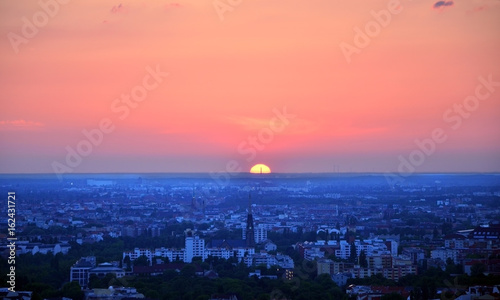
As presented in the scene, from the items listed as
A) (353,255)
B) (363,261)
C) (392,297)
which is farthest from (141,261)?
(392,297)

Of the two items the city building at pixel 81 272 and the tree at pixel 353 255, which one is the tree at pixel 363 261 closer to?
the tree at pixel 353 255

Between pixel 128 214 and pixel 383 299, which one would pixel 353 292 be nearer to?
pixel 383 299

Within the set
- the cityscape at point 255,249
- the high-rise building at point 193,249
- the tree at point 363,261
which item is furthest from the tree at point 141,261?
the tree at point 363,261

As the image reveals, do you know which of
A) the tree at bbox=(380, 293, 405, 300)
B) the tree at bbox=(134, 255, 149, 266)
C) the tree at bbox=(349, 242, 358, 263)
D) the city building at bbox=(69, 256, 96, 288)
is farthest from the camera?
the tree at bbox=(349, 242, 358, 263)

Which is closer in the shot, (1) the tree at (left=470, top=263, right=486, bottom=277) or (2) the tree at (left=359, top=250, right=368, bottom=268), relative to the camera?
(1) the tree at (left=470, top=263, right=486, bottom=277)

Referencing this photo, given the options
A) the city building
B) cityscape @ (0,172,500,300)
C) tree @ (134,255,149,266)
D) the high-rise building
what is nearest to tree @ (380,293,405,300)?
cityscape @ (0,172,500,300)

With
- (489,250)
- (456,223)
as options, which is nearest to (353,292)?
(489,250)

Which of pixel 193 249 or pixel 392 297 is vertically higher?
pixel 193 249

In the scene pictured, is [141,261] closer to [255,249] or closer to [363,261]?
[363,261]

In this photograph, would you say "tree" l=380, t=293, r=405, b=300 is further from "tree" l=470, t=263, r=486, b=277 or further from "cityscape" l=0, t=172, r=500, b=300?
"tree" l=470, t=263, r=486, b=277
